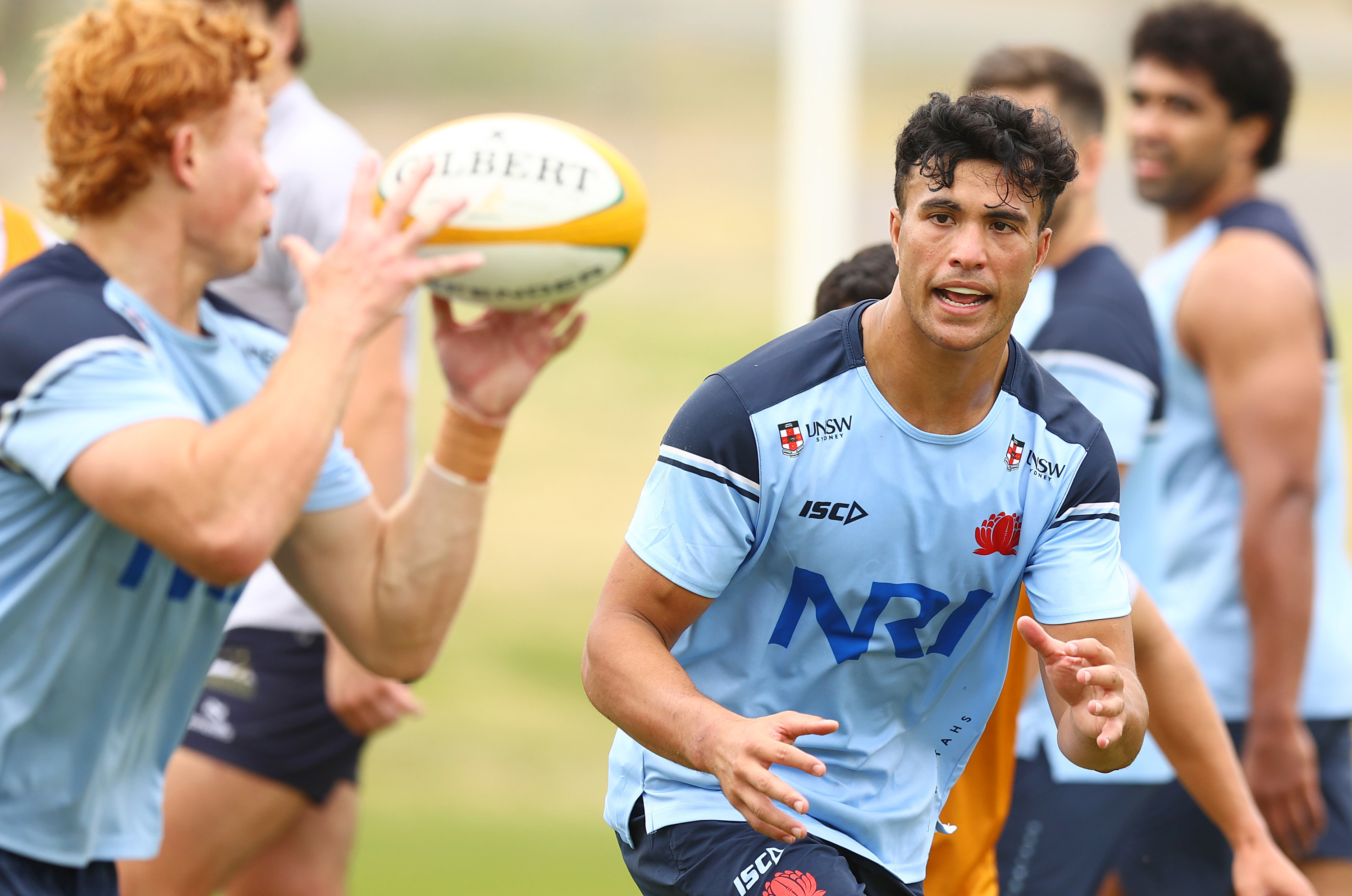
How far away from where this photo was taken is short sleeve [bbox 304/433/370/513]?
3389 mm

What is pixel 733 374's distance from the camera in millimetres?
2596

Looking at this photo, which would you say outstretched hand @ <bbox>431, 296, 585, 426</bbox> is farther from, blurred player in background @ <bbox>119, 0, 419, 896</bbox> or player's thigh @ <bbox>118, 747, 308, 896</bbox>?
player's thigh @ <bbox>118, 747, 308, 896</bbox>

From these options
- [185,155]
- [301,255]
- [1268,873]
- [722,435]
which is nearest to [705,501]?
[722,435]

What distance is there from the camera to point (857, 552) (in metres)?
2.62

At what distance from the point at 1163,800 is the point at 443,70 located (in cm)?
2318

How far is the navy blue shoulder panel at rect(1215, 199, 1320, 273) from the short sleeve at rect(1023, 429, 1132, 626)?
2.05 m

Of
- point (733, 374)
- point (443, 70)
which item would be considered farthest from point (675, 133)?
point (733, 374)

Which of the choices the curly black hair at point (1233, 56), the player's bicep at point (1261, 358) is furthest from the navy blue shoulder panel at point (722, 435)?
the curly black hair at point (1233, 56)

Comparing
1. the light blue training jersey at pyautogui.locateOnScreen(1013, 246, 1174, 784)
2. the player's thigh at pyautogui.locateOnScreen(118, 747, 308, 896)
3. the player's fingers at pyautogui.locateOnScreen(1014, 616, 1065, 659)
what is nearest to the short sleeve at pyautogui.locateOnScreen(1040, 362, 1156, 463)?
the light blue training jersey at pyautogui.locateOnScreen(1013, 246, 1174, 784)

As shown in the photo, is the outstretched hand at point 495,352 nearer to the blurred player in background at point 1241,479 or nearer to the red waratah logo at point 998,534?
the red waratah logo at point 998,534

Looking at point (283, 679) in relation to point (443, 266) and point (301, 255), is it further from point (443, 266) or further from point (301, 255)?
point (443, 266)

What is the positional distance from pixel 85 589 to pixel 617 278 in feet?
63.5

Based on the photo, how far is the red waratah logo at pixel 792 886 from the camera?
254cm

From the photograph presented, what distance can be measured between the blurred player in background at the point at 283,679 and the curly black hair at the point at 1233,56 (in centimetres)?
236
